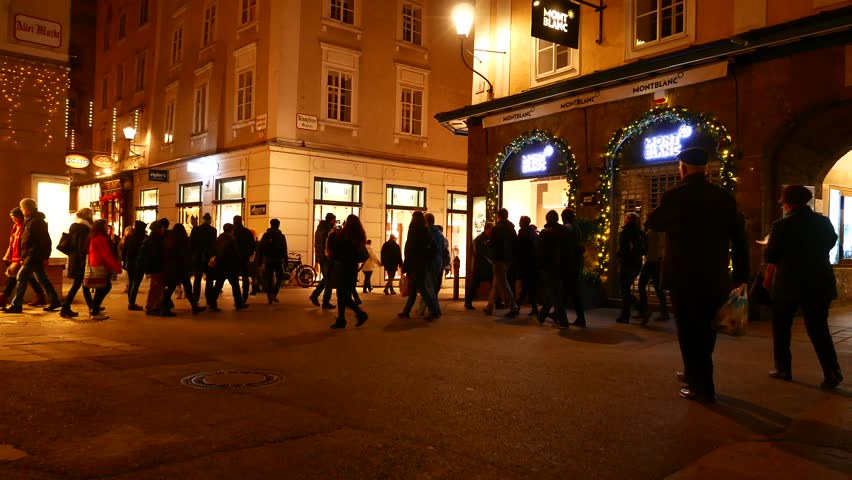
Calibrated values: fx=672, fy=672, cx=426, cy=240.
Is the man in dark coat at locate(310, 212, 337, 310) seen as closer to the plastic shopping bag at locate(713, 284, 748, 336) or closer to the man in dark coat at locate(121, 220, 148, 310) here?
the man in dark coat at locate(121, 220, 148, 310)

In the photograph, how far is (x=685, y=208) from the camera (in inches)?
219

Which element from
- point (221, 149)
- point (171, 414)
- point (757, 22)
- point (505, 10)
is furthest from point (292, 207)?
point (171, 414)

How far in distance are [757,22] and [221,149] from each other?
1908 centimetres

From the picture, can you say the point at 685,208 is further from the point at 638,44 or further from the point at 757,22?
the point at 638,44

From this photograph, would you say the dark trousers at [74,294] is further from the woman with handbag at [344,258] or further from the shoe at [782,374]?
the shoe at [782,374]

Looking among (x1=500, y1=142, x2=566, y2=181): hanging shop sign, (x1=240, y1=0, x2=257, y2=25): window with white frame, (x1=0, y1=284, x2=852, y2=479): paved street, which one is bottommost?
(x1=0, y1=284, x2=852, y2=479): paved street

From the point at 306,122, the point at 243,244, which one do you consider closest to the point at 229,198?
the point at 306,122

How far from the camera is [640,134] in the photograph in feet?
45.2

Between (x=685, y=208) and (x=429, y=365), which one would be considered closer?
(x=685, y=208)

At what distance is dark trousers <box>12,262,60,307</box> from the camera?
11.7 metres

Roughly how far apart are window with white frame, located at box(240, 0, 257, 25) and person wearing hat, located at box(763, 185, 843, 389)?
21193 mm

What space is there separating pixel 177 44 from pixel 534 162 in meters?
20.0

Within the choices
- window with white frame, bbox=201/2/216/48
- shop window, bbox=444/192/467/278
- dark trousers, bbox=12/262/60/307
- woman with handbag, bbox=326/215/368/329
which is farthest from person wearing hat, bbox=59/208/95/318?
shop window, bbox=444/192/467/278

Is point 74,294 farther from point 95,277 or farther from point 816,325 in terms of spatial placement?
point 816,325
